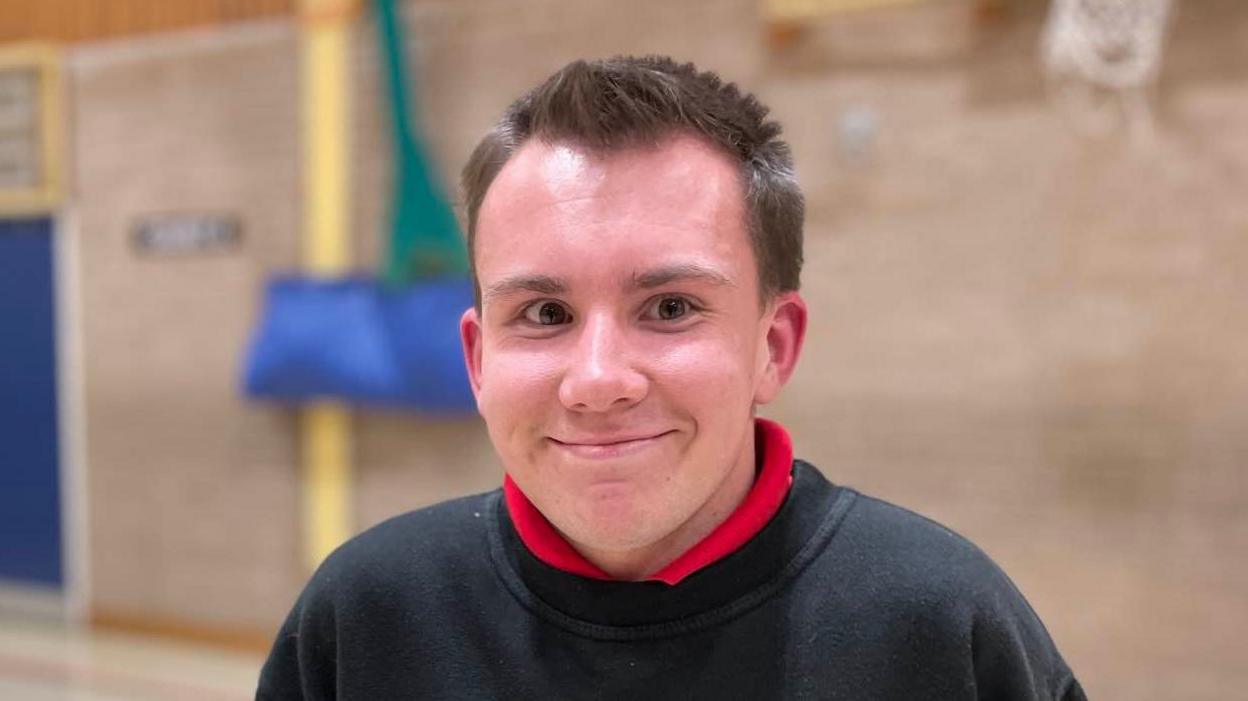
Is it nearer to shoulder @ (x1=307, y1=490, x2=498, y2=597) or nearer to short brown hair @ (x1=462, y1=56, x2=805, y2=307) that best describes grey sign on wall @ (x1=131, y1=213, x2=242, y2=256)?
shoulder @ (x1=307, y1=490, x2=498, y2=597)

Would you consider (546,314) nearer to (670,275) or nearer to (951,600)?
(670,275)

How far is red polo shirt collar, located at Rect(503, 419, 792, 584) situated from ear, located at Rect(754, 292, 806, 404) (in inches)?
3.1

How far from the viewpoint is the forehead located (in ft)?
4.00

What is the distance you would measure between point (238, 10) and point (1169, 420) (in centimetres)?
484

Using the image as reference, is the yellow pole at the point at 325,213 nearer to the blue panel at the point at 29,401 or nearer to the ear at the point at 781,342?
the blue panel at the point at 29,401

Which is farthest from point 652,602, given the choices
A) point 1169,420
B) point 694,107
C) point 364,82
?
point 364,82

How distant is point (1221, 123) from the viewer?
3908 mm

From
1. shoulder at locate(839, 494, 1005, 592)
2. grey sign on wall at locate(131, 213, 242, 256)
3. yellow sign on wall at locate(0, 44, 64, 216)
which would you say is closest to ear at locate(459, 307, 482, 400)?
shoulder at locate(839, 494, 1005, 592)

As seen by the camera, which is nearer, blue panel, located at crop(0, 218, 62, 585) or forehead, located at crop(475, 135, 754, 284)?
forehead, located at crop(475, 135, 754, 284)

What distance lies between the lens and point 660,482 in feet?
4.13

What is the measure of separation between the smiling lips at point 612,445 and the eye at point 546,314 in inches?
5.2

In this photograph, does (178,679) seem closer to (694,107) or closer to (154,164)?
(154,164)

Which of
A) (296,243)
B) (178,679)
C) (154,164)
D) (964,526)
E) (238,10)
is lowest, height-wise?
(178,679)

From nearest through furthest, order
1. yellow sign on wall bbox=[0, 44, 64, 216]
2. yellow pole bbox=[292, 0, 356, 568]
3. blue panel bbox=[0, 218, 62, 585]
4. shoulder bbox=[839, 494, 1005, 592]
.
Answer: shoulder bbox=[839, 494, 1005, 592]
yellow pole bbox=[292, 0, 356, 568]
yellow sign on wall bbox=[0, 44, 64, 216]
blue panel bbox=[0, 218, 62, 585]
